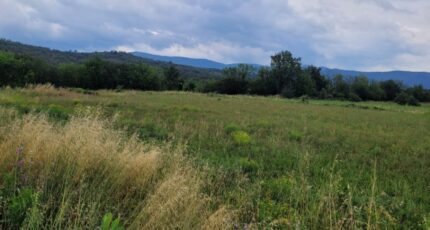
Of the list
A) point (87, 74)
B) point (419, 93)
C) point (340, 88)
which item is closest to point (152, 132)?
point (87, 74)

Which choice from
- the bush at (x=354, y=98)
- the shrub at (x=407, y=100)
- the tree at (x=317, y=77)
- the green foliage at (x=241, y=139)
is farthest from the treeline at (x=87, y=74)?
the green foliage at (x=241, y=139)

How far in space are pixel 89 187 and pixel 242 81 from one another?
83949 mm

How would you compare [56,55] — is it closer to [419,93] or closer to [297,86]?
[297,86]

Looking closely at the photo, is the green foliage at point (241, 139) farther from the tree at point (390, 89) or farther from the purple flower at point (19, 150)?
the tree at point (390, 89)

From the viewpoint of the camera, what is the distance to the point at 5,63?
65500 mm

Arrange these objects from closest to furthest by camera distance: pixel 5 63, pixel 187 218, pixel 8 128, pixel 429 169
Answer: pixel 187 218
pixel 8 128
pixel 429 169
pixel 5 63

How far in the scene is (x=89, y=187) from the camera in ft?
14.7

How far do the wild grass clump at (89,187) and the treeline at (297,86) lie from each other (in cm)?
7656

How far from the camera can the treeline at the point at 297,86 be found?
84.8m

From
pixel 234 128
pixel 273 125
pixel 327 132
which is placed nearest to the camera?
pixel 234 128

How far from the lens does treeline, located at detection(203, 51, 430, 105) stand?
84.8 m

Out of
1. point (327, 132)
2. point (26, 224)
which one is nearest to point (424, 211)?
point (26, 224)

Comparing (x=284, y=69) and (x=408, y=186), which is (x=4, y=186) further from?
(x=284, y=69)

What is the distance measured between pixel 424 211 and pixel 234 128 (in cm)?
779
